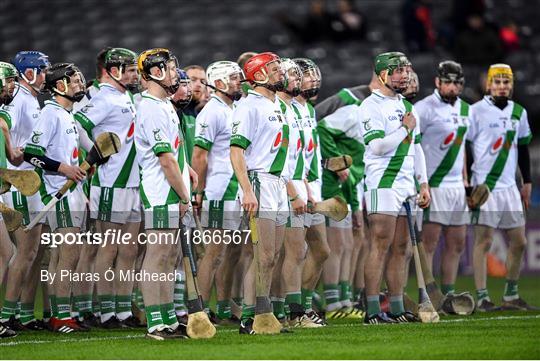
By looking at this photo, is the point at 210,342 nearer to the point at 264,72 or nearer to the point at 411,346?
the point at 411,346

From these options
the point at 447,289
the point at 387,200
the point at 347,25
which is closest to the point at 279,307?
the point at 387,200

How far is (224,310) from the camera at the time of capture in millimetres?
11172

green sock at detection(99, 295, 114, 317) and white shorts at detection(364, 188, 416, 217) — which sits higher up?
white shorts at detection(364, 188, 416, 217)

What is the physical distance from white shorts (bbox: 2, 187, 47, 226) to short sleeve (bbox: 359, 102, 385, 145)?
2.71 m

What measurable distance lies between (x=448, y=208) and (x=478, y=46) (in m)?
8.36

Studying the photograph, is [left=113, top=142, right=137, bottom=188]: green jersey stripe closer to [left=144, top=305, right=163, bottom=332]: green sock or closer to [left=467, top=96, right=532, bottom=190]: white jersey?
[left=144, top=305, right=163, bottom=332]: green sock

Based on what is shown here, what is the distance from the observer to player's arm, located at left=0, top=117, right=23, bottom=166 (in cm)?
1023

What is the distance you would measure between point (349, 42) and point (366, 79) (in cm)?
201

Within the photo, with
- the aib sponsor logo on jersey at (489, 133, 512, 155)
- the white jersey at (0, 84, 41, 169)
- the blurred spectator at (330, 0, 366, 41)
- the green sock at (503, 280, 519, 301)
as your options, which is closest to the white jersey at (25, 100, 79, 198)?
the white jersey at (0, 84, 41, 169)

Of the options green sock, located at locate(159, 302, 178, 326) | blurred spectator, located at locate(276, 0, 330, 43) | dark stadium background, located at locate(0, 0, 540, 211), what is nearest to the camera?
green sock, located at locate(159, 302, 178, 326)

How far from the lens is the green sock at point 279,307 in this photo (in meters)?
10.3

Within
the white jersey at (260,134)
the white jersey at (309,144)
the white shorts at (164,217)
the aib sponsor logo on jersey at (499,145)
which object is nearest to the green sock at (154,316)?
the white shorts at (164,217)

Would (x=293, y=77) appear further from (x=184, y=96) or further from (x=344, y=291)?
(x=344, y=291)

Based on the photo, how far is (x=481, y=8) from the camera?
20.6 metres
